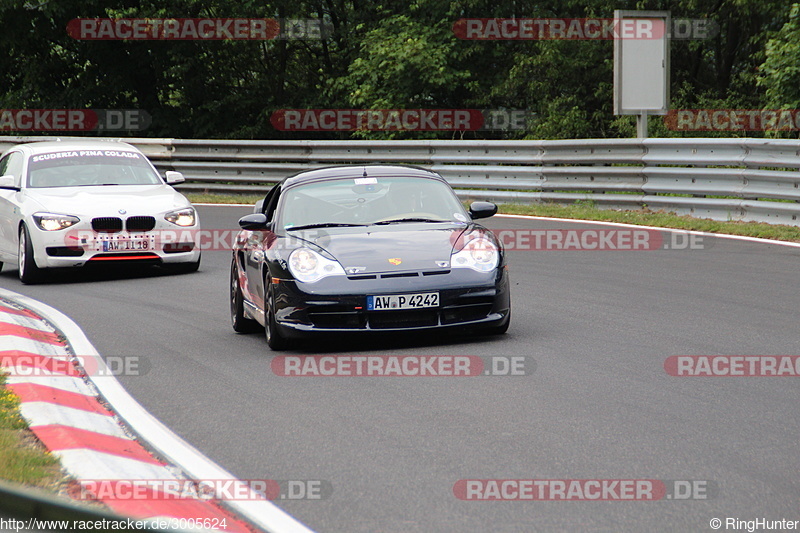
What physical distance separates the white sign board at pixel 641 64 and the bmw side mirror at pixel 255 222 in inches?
452

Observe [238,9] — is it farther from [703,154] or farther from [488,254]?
[488,254]

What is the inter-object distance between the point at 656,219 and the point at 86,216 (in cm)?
783

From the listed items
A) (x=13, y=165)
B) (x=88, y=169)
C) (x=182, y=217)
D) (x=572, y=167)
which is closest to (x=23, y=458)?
(x=182, y=217)

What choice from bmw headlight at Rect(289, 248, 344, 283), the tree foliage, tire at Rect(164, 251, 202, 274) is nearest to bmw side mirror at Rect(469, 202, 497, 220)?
bmw headlight at Rect(289, 248, 344, 283)

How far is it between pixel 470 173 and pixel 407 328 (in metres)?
13.0

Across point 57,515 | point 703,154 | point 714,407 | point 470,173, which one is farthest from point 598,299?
point 470,173

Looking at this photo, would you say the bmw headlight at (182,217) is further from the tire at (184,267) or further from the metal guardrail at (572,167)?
the metal guardrail at (572,167)

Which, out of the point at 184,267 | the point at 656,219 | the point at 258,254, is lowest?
the point at 184,267

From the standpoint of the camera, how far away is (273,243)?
9047 mm

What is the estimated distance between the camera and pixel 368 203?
9.51 metres

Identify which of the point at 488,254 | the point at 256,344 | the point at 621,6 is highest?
the point at 621,6

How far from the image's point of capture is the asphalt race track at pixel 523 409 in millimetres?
4750

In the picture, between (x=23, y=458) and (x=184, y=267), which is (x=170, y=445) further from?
(x=184, y=267)

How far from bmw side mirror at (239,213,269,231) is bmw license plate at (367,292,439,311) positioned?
1.48 m
